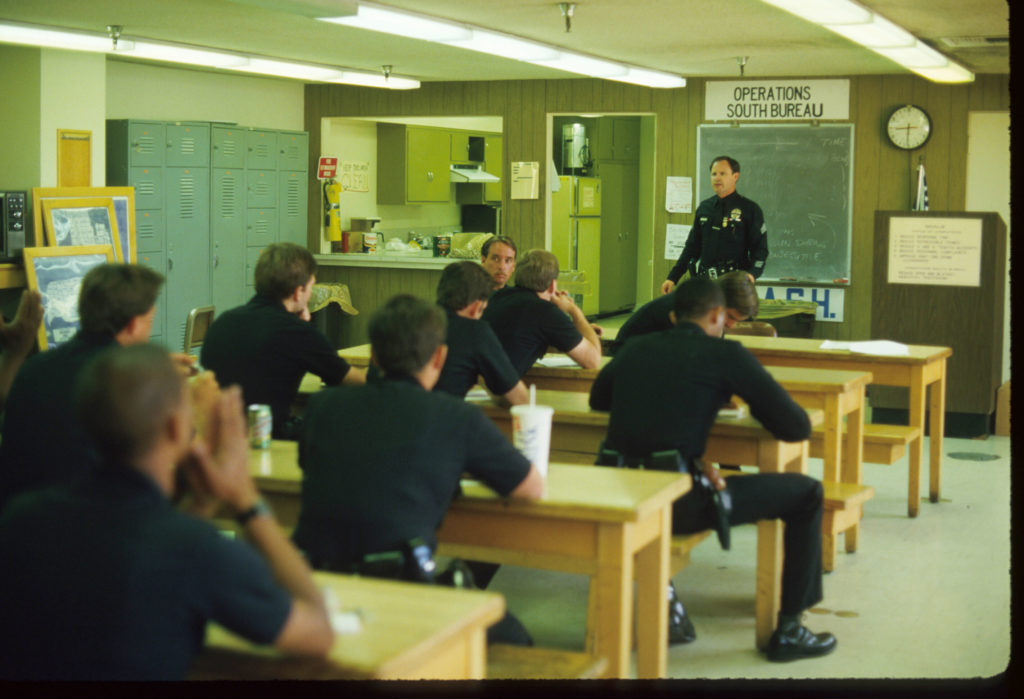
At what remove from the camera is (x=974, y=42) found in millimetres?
7500

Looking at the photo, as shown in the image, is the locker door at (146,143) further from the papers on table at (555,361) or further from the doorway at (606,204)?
the papers on table at (555,361)

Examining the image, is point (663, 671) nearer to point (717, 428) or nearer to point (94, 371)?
point (717, 428)

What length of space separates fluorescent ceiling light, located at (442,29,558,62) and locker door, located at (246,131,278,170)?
3.62m

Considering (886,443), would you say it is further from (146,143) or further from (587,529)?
(146,143)

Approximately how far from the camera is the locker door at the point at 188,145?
9.71 m

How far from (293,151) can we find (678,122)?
11.3ft

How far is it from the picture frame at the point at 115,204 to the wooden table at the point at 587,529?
565 cm

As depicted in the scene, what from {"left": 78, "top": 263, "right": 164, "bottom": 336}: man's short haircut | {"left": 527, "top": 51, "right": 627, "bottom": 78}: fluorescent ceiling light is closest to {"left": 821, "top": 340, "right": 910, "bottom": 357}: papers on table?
{"left": 527, "top": 51, "right": 627, "bottom": 78}: fluorescent ceiling light

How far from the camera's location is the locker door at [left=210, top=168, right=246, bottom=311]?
10.3 m

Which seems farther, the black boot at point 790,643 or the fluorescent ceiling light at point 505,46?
the fluorescent ceiling light at point 505,46

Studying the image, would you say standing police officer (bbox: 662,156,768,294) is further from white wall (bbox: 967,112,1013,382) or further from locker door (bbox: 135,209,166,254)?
locker door (bbox: 135,209,166,254)

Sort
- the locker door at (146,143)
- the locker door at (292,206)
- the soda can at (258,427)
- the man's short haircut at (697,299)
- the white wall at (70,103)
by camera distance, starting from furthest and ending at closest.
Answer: the locker door at (292,206), the locker door at (146,143), the white wall at (70,103), the man's short haircut at (697,299), the soda can at (258,427)

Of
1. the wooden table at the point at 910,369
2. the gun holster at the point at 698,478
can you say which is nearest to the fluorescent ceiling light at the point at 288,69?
the wooden table at the point at 910,369

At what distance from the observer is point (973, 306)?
313 inches
